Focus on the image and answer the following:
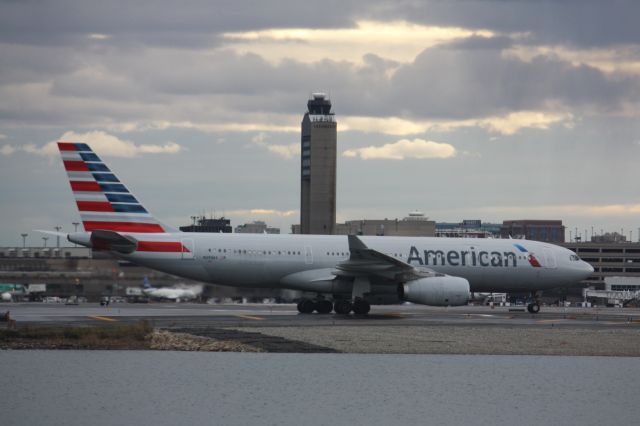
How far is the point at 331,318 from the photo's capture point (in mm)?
52062

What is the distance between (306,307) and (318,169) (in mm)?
125174

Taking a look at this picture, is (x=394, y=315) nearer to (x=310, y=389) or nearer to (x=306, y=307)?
(x=306, y=307)

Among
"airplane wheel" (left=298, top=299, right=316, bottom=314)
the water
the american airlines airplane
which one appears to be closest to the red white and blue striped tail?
the american airlines airplane

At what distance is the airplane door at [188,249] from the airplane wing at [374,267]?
7.38m

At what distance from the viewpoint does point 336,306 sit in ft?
180

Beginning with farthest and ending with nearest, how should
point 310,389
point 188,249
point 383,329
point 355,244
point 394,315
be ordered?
point 394,315, point 188,249, point 355,244, point 383,329, point 310,389

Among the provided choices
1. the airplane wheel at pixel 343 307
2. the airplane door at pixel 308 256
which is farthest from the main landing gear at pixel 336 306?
the airplane door at pixel 308 256

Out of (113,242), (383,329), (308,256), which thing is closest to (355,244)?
(308,256)

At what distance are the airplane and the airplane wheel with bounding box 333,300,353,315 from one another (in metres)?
9.10

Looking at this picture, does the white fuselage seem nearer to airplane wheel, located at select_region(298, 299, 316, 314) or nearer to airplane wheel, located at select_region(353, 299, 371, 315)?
airplane wheel, located at select_region(298, 299, 316, 314)

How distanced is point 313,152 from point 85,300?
115960 mm

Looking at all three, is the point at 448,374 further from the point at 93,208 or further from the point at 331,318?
the point at 93,208

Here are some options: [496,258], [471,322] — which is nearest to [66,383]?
[471,322]

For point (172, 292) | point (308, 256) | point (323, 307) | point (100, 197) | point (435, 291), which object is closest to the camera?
point (435, 291)
